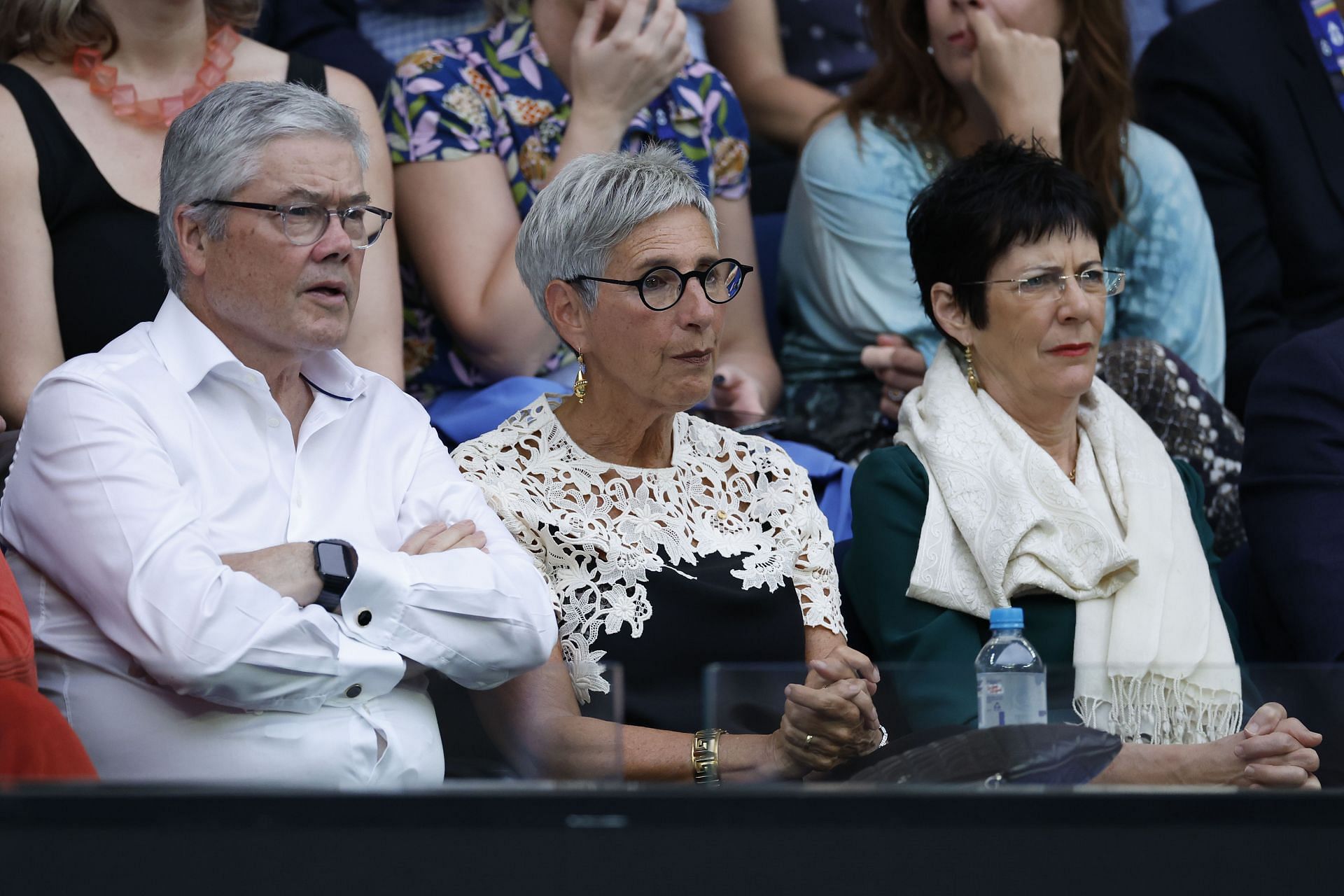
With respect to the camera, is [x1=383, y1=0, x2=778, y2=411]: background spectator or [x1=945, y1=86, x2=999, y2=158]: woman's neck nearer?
[x1=383, y1=0, x2=778, y2=411]: background spectator

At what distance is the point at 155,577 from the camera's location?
1.77 metres

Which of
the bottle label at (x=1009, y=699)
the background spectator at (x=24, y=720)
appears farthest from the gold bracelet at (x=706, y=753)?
the background spectator at (x=24, y=720)

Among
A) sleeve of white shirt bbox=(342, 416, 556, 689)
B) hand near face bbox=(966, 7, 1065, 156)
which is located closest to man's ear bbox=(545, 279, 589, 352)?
sleeve of white shirt bbox=(342, 416, 556, 689)

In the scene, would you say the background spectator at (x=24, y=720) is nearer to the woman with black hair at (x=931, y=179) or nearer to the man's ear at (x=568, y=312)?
the man's ear at (x=568, y=312)

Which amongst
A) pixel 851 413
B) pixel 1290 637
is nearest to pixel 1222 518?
pixel 1290 637

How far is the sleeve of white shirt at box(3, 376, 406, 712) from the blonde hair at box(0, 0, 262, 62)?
3.27 ft

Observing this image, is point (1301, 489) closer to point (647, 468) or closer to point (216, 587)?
point (647, 468)

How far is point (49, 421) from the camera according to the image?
190 centimetres

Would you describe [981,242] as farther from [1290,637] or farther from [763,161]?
[763,161]

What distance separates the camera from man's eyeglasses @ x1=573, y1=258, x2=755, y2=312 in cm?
237

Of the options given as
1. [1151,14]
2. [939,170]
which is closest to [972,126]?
[939,170]

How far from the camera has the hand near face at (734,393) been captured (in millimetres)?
3062

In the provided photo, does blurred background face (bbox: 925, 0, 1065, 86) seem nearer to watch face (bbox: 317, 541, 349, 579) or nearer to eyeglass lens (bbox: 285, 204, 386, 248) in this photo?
eyeglass lens (bbox: 285, 204, 386, 248)

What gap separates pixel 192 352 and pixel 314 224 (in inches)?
9.0
